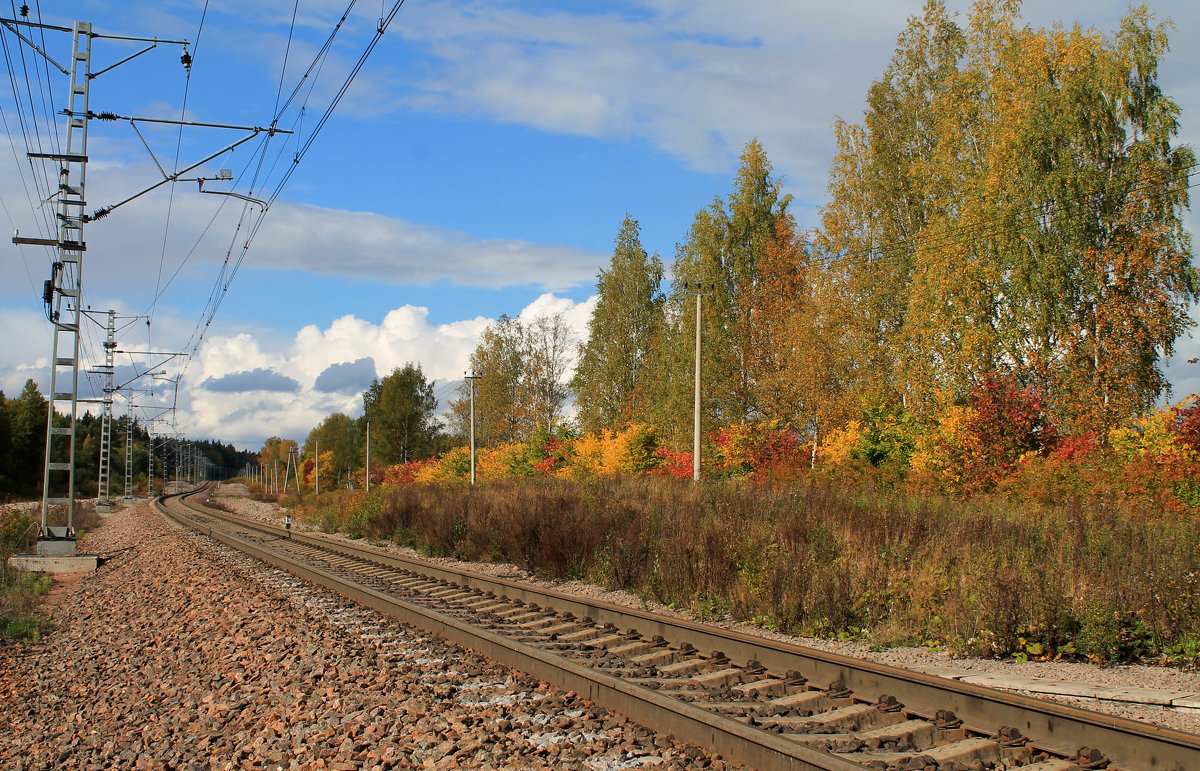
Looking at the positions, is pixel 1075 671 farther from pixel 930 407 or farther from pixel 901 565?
pixel 930 407

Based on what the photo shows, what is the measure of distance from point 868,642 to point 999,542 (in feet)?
8.05

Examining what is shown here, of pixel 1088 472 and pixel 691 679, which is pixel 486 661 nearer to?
pixel 691 679

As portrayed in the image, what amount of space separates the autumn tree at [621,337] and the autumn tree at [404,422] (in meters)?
33.4

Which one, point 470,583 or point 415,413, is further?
point 415,413

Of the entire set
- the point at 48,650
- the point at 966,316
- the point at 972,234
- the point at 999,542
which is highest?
the point at 972,234

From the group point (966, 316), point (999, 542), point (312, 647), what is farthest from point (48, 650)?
point (966, 316)

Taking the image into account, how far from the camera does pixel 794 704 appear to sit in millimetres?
6141

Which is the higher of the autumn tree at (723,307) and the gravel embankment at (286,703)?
the autumn tree at (723,307)

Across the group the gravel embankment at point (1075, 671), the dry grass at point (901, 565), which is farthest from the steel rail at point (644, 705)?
the dry grass at point (901, 565)

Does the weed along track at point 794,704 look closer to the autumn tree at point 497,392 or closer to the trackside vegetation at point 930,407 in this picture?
the trackside vegetation at point 930,407

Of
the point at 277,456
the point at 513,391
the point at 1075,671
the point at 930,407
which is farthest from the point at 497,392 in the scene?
the point at 277,456

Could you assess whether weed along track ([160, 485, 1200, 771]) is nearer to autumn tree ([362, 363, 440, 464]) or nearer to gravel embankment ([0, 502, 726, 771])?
gravel embankment ([0, 502, 726, 771])

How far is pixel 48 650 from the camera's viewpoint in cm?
1034

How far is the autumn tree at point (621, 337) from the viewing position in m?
47.3
